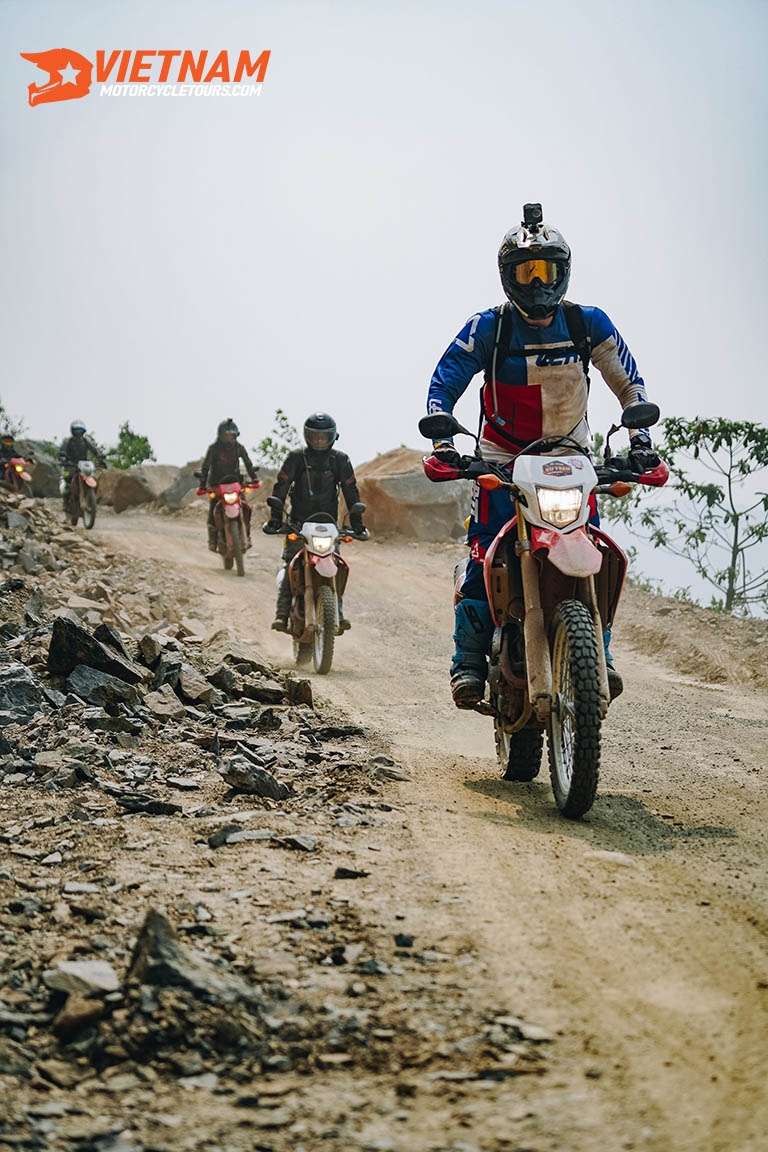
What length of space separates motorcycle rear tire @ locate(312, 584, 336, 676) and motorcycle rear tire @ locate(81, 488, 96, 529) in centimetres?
1200

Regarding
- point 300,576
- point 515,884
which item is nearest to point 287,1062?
point 515,884

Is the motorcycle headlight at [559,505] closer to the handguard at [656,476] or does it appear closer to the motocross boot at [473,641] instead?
the handguard at [656,476]

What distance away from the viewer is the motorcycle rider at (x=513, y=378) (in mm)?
5074

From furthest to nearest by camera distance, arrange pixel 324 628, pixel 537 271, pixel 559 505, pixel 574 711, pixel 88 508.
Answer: pixel 88 508, pixel 324 628, pixel 537 271, pixel 559 505, pixel 574 711

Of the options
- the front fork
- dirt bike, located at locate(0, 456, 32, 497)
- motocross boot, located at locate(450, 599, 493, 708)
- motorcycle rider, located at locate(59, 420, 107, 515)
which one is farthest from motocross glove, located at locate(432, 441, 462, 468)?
dirt bike, located at locate(0, 456, 32, 497)

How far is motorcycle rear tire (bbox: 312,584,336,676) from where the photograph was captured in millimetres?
9727

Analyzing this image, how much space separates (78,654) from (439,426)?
279 cm

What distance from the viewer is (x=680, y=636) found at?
11477mm

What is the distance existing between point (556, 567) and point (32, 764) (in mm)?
2549

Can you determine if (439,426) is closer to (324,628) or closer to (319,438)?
(324,628)

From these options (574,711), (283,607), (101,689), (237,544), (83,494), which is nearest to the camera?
(574,711)

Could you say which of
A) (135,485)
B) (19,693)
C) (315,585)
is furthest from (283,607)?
(135,485)

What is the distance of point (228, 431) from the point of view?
1688 cm

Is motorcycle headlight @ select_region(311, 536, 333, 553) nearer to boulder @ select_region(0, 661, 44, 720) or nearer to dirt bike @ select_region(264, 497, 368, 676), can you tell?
dirt bike @ select_region(264, 497, 368, 676)
